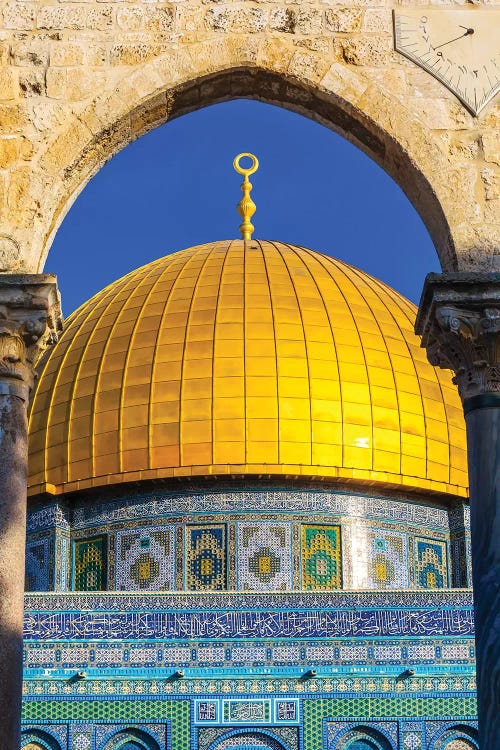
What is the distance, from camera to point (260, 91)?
9469 millimetres

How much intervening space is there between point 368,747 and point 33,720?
142 inches

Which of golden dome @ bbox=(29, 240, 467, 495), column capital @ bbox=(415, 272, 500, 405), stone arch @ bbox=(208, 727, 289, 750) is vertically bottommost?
stone arch @ bbox=(208, 727, 289, 750)

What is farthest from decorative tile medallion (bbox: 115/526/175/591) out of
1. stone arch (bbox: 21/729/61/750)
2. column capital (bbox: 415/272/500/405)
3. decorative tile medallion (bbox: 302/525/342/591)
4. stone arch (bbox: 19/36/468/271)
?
column capital (bbox: 415/272/500/405)

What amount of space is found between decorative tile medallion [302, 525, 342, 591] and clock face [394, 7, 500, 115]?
12284 mm

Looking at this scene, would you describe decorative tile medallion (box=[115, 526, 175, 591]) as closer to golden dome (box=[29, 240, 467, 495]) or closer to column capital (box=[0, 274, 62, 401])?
golden dome (box=[29, 240, 467, 495])

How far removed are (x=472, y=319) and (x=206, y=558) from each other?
12.8m

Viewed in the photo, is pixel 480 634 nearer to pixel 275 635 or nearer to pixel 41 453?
pixel 275 635

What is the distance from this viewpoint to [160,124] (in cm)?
941

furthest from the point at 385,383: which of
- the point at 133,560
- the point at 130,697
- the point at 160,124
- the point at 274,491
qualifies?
the point at 160,124

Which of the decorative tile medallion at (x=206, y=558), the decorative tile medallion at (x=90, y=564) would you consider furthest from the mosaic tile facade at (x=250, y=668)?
the decorative tile medallion at (x=90, y=564)

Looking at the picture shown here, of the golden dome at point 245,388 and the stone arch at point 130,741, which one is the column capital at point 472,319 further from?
the golden dome at point 245,388

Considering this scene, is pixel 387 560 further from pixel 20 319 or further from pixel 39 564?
pixel 20 319

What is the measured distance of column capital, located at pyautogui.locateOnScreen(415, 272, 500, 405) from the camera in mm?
8648

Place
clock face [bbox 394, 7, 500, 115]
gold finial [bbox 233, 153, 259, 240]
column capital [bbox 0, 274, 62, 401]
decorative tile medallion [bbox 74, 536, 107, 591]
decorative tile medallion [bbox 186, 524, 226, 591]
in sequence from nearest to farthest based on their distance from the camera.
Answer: column capital [bbox 0, 274, 62, 401], clock face [bbox 394, 7, 500, 115], decorative tile medallion [bbox 186, 524, 226, 591], decorative tile medallion [bbox 74, 536, 107, 591], gold finial [bbox 233, 153, 259, 240]
